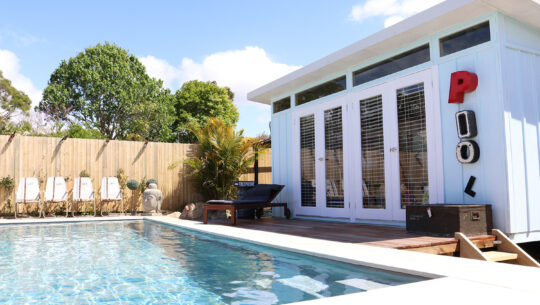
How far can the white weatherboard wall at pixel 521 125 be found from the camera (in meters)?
4.69

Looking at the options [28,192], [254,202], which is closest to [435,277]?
[254,202]

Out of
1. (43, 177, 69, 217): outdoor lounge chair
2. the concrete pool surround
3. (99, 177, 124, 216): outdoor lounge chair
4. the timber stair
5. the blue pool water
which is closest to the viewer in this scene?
the concrete pool surround

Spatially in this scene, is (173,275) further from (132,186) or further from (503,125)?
(132,186)

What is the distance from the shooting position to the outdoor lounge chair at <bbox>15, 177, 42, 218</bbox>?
934cm

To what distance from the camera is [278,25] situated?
11.3 meters

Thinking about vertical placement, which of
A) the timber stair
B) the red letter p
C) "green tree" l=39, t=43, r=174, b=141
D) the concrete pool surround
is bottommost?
the timber stair

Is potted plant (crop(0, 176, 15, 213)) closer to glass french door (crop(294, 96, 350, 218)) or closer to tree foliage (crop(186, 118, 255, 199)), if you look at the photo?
tree foliage (crop(186, 118, 255, 199))

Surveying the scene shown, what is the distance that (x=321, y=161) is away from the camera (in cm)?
770

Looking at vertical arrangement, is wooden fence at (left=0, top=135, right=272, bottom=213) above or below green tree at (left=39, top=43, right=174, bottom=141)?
below

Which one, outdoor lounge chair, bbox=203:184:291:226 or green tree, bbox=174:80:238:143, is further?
green tree, bbox=174:80:238:143

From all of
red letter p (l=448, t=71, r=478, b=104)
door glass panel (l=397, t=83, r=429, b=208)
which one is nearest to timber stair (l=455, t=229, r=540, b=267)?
door glass panel (l=397, t=83, r=429, b=208)

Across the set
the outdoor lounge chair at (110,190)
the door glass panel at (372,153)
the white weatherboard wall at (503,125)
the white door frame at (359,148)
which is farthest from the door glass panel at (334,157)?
the outdoor lounge chair at (110,190)

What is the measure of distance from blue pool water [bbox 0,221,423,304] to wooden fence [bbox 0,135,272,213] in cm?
566

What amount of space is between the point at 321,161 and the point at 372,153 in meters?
1.41
